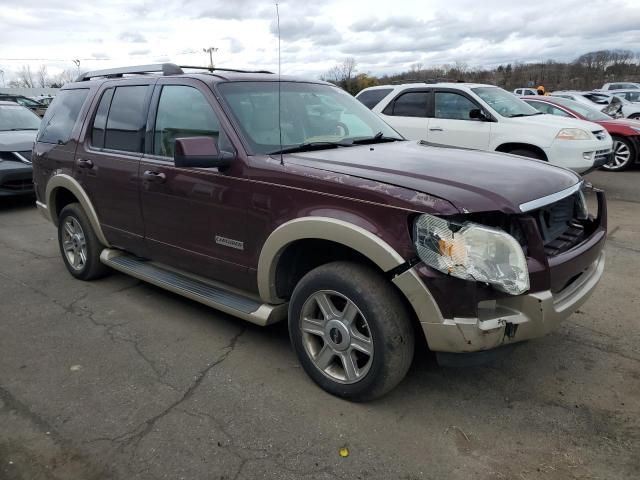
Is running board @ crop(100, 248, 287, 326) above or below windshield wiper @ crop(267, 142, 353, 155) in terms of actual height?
below

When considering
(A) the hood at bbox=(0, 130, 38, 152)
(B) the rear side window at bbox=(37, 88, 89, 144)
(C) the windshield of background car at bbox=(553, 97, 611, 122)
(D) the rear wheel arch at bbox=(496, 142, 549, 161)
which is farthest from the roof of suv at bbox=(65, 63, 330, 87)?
(C) the windshield of background car at bbox=(553, 97, 611, 122)

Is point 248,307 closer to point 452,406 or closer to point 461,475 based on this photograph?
point 452,406

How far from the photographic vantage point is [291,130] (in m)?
3.60

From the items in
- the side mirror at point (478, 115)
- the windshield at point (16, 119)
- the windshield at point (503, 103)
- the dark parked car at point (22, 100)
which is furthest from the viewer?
the dark parked car at point (22, 100)

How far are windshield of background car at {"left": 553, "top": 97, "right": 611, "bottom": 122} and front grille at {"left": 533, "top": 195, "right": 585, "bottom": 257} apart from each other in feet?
30.3

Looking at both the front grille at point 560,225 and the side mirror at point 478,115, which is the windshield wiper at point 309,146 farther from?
the side mirror at point 478,115

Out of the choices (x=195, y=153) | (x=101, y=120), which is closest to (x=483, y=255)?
(x=195, y=153)

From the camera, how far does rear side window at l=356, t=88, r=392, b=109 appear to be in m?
9.34

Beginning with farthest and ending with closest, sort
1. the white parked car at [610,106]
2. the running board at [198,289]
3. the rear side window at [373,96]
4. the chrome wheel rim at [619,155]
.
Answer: the white parked car at [610,106]
the chrome wheel rim at [619,155]
the rear side window at [373,96]
the running board at [198,289]

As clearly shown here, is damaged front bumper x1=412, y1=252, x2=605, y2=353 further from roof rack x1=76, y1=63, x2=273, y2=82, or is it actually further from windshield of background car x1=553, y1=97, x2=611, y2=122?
windshield of background car x1=553, y1=97, x2=611, y2=122

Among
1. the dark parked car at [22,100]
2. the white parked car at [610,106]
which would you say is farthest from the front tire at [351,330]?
the white parked car at [610,106]

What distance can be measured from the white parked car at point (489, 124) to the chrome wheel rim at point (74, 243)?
4.81 m

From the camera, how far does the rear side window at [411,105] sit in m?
8.79

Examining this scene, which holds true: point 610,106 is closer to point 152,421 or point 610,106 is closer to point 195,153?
point 195,153
